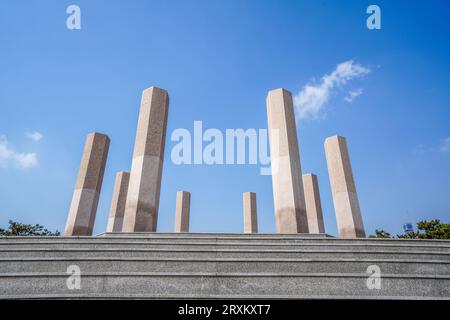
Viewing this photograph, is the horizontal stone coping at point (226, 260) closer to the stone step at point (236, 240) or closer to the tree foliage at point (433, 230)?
the stone step at point (236, 240)

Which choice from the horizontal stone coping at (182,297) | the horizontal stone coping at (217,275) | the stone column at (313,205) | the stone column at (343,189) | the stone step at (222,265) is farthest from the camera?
the stone column at (313,205)

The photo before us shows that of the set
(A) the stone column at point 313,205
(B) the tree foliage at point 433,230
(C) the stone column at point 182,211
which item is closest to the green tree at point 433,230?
(B) the tree foliage at point 433,230

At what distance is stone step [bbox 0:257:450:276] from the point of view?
273 inches

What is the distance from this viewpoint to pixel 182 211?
25.0 m

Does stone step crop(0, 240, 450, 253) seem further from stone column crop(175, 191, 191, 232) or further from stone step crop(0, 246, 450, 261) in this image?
stone column crop(175, 191, 191, 232)

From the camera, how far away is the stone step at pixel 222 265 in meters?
6.93

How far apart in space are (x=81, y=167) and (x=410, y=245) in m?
15.6

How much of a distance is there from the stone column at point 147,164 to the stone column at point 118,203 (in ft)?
28.8

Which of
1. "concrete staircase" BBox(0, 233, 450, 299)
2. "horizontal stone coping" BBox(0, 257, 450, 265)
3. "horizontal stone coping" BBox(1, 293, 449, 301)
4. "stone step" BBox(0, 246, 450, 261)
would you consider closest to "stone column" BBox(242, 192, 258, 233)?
"concrete staircase" BBox(0, 233, 450, 299)

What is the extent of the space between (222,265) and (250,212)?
18.2 m

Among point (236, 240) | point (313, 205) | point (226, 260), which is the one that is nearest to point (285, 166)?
point (236, 240)

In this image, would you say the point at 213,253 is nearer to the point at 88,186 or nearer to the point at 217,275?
the point at 217,275

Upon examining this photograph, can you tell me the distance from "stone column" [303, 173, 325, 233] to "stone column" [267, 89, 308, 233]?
8600 millimetres
